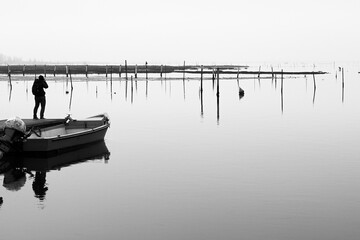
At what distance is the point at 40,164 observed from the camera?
67.3 ft

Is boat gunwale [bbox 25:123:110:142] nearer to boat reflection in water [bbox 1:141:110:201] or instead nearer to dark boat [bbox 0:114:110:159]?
dark boat [bbox 0:114:110:159]

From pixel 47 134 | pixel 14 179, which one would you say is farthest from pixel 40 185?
pixel 47 134

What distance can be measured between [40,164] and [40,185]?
3285 millimetres

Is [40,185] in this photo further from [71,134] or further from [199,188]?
[71,134]

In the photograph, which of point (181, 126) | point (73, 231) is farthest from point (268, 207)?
point (181, 126)

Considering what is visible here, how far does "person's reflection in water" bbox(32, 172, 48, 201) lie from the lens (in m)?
16.0

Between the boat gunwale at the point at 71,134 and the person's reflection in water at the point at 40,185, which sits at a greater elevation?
the boat gunwale at the point at 71,134

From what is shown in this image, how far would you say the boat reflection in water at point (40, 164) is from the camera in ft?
57.2

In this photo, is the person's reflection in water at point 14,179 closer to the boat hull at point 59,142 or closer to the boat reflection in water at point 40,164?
the boat reflection in water at point 40,164

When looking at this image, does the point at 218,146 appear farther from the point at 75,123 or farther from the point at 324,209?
the point at 324,209

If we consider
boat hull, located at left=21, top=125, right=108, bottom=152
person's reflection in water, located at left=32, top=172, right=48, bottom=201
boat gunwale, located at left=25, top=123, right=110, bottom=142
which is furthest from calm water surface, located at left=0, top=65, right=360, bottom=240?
boat gunwale, located at left=25, top=123, right=110, bottom=142

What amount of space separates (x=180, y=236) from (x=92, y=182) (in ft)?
20.2

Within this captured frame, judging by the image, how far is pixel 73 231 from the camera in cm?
1237

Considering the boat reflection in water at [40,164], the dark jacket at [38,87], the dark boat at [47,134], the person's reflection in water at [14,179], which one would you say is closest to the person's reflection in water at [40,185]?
the boat reflection in water at [40,164]
